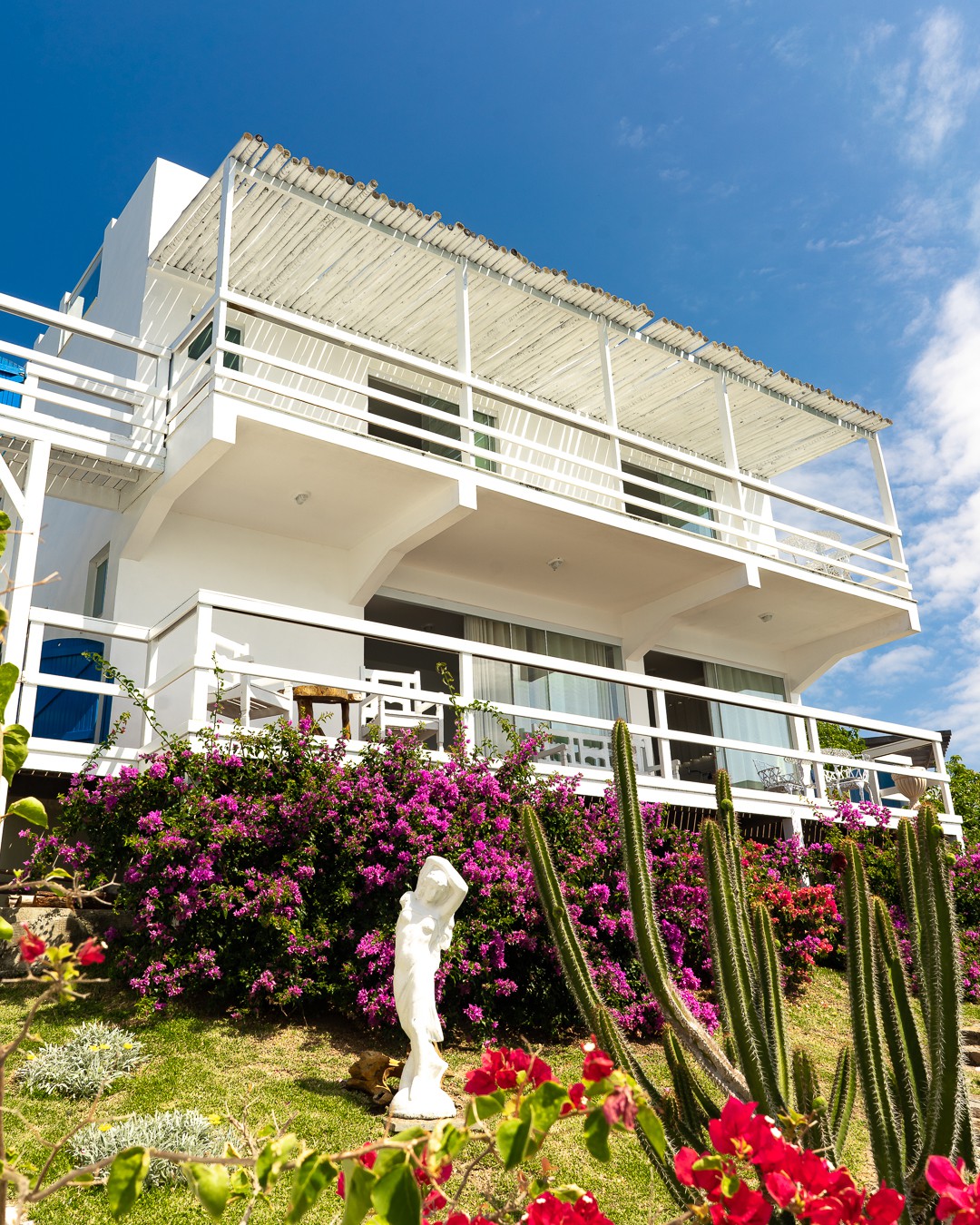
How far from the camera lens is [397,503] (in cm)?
1230

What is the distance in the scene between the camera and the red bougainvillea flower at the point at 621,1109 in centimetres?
153

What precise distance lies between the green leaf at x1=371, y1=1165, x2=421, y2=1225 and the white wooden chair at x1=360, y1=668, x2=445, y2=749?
7.47 meters

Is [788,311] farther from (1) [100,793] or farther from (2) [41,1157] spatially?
(2) [41,1157]

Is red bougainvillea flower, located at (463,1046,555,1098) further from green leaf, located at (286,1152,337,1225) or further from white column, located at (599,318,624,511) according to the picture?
white column, located at (599,318,624,511)

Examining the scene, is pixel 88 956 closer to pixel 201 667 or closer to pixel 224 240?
pixel 201 667

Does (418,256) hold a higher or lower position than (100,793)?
higher

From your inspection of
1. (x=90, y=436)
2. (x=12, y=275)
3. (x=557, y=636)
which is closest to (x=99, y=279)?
(x=12, y=275)

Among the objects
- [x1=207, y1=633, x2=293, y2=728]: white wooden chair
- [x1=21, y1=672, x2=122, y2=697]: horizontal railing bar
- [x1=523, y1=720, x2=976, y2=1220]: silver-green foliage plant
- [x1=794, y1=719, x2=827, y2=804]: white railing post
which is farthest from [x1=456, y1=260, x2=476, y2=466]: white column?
[x1=523, y1=720, x2=976, y2=1220]: silver-green foliage plant

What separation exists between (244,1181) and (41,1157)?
12.9 ft

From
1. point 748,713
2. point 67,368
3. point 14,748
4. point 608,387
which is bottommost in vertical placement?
point 14,748

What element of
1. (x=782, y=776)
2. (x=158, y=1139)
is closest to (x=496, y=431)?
(x=782, y=776)

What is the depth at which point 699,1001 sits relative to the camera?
8391 mm

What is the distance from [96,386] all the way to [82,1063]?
8133 mm

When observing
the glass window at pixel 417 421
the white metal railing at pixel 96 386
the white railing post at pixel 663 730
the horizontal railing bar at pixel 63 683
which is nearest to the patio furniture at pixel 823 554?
the white railing post at pixel 663 730
